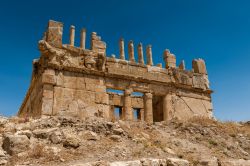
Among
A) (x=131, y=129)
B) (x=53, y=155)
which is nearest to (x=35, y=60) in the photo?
(x=131, y=129)

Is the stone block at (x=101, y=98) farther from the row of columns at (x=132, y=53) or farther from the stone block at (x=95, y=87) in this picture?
the row of columns at (x=132, y=53)

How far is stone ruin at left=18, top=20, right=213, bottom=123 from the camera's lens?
14.2m

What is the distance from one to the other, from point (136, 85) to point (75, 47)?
3.72 meters

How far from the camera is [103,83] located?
50.5 ft

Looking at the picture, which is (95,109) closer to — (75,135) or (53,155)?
(75,135)

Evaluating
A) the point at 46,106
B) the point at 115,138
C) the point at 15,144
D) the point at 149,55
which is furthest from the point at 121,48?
the point at 15,144

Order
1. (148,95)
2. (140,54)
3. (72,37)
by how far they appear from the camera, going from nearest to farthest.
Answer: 1. (72,37)
2. (148,95)
3. (140,54)

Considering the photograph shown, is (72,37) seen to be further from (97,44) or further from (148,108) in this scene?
(148,108)

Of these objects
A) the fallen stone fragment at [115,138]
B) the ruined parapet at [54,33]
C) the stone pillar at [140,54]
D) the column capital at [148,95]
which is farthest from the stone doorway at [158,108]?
the fallen stone fragment at [115,138]

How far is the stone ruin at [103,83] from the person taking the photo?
1421 centimetres

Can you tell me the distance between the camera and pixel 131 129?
10.7 meters

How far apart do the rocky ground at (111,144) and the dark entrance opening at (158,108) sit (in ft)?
16.6

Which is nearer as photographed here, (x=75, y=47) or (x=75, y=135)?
(x=75, y=135)

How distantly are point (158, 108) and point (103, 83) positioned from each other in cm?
415
